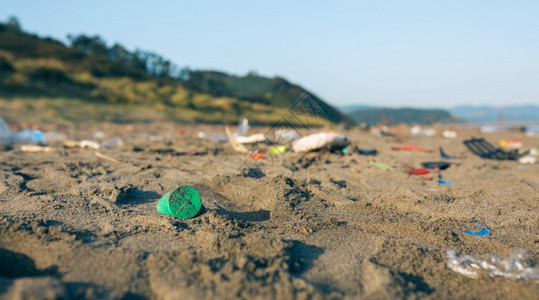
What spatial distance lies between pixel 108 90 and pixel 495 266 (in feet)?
70.8

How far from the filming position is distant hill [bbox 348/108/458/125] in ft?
61.3

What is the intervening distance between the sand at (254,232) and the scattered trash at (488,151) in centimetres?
238

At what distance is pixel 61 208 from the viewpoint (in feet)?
9.06

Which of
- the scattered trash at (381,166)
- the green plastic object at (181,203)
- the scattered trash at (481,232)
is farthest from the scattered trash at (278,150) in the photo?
the scattered trash at (481,232)

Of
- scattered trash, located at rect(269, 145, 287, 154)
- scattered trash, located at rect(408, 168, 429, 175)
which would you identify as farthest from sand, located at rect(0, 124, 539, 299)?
scattered trash, located at rect(269, 145, 287, 154)

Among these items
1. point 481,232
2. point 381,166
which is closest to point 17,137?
point 381,166

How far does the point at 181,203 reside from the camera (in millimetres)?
2723

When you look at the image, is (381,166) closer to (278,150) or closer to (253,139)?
(278,150)

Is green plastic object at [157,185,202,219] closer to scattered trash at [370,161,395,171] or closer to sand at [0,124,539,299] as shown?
sand at [0,124,539,299]

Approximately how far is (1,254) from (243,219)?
1623 mm

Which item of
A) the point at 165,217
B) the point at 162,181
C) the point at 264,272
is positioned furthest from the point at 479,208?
the point at 162,181

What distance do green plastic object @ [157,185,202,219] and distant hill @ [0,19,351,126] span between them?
29.7ft

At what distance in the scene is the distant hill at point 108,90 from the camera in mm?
15836

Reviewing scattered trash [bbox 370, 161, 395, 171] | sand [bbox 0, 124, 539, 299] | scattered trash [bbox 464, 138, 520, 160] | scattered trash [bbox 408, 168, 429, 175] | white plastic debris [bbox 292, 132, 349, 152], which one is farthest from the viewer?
scattered trash [bbox 464, 138, 520, 160]
